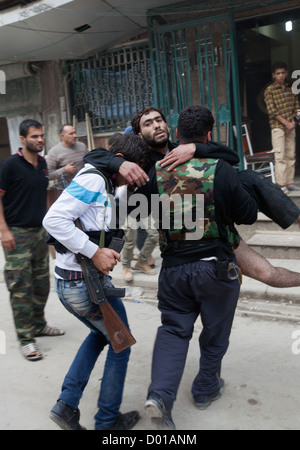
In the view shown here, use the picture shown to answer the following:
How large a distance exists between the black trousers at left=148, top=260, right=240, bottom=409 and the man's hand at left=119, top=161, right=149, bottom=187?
57 centimetres

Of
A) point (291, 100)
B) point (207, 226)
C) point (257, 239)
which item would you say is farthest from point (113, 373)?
point (291, 100)

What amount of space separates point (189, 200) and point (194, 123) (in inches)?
18.0

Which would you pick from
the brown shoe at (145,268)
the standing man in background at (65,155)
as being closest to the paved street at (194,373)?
the brown shoe at (145,268)

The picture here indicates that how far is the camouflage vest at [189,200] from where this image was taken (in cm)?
251

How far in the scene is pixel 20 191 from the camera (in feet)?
12.9

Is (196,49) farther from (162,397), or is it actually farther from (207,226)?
(162,397)

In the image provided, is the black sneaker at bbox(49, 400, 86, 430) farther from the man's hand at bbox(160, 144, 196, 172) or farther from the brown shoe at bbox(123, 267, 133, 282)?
the brown shoe at bbox(123, 267, 133, 282)

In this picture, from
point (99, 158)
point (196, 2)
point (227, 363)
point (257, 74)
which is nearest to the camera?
point (99, 158)

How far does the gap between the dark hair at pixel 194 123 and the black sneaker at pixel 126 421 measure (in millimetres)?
1681

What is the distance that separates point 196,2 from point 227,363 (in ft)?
16.4

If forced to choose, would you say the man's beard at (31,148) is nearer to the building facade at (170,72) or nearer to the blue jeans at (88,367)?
the blue jeans at (88,367)

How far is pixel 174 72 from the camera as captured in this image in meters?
6.85

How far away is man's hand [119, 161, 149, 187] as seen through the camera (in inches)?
94.9

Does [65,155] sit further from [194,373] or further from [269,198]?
[269,198]
